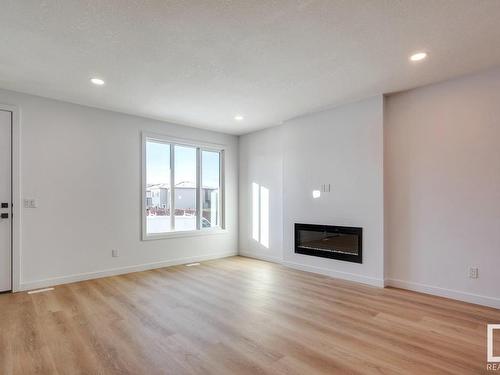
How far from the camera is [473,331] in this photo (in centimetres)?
259

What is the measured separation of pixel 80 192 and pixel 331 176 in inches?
152

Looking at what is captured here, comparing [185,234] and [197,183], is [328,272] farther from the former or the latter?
[197,183]

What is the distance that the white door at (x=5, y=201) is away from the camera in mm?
3730

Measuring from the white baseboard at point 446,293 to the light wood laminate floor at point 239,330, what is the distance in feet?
0.34

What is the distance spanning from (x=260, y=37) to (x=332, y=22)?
2.02ft

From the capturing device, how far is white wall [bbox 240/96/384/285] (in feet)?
13.2

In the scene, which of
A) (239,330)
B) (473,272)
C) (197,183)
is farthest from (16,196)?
(473,272)

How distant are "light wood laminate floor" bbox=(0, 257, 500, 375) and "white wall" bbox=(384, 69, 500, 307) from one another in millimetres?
342

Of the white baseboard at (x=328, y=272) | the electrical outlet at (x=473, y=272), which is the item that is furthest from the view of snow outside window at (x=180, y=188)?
the electrical outlet at (x=473, y=272)

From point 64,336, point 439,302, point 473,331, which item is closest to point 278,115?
point 439,302

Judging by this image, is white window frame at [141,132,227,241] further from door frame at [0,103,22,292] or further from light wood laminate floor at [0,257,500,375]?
door frame at [0,103,22,292]

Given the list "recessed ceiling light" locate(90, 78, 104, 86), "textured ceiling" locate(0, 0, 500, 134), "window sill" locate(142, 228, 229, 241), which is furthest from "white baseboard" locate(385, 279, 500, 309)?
"recessed ceiling light" locate(90, 78, 104, 86)

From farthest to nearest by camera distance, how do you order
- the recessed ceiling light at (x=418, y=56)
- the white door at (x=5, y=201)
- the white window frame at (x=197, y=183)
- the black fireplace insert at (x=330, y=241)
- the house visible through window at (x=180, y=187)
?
1. the house visible through window at (x=180, y=187)
2. the white window frame at (x=197, y=183)
3. the black fireplace insert at (x=330, y=241)
4. the white door at (x=5, y=201)
5. the recessed ceiling light at (x=418, y=56)

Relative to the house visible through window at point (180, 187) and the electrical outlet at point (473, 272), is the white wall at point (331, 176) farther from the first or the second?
the house visible through window at point (180, 187)
